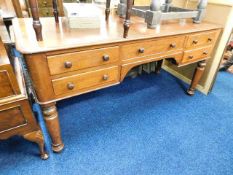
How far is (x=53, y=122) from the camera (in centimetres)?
94

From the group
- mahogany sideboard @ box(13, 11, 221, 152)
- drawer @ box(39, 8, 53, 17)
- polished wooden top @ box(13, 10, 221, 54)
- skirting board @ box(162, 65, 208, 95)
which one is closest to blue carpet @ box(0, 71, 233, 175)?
skirting board @ box(162, 65, 208, 95)

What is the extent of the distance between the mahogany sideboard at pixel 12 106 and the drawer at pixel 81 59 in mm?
168

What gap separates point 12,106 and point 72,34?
47cm

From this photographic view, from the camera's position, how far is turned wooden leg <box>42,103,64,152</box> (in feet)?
2.93

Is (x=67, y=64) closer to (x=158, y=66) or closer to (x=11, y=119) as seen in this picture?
(x=11, y=119)

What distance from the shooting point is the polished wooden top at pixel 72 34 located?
739 mm

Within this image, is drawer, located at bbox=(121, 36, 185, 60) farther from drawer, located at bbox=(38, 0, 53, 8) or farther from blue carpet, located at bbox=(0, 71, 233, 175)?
drawer, located at bbox=(38, 0, 53, 8)

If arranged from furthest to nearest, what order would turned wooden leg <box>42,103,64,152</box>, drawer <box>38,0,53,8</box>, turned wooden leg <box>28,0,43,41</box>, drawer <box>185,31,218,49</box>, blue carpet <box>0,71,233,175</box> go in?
drawer <box>38,0,53,8</box>
drawer <box>185,31,218,49</box>
blue carpet <box>0,71,233,175</box>
turned wooden leg <box>42,103,64,152</box>
turned wooden leg <box>28,0,43,41</box>

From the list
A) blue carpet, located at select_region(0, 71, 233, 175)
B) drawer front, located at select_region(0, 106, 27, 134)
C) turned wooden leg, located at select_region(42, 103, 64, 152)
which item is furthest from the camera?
blue carpet, located at select_region(0, 71, 233, 175)

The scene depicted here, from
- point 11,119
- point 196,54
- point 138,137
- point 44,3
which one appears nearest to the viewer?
point 11,119

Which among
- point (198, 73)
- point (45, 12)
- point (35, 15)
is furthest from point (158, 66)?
point (45, 12)

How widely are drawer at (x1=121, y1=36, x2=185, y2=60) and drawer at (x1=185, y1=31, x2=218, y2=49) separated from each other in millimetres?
87

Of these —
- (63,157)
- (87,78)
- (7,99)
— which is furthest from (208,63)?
(7,99)

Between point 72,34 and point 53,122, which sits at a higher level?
point 72,34
